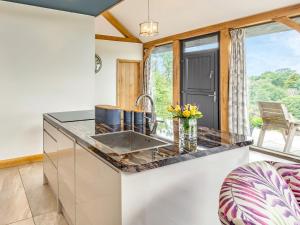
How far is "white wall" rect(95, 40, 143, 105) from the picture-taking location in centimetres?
643

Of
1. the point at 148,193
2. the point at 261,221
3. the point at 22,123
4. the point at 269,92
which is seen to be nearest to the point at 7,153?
the point at 22,123

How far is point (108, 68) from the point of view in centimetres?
656

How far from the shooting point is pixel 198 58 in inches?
215

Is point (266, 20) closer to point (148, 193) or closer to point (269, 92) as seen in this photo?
point (269, 92)

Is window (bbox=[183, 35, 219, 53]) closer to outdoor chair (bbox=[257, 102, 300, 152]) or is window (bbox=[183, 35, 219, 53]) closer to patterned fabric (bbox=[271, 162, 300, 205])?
outdoor chair (bbox=[257, 102, 300, 152])

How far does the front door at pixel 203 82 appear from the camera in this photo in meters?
5.07

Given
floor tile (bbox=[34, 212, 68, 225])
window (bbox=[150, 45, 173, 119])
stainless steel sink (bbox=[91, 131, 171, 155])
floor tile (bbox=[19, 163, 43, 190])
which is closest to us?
stainless steel sink (bbox=[91, 131, 171, 155])

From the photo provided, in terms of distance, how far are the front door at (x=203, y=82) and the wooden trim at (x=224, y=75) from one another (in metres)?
0.16

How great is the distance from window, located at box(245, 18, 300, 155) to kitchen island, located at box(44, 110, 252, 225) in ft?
9.38

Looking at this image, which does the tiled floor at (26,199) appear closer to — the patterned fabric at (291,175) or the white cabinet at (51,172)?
the white cabinet at (51,172)

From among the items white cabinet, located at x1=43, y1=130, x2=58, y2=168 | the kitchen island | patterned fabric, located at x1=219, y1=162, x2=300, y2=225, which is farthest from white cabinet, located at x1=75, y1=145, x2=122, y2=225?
white cabinet, located at x1=43, y1=130, x2=58, y2=168

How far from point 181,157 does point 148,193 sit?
0.26 m

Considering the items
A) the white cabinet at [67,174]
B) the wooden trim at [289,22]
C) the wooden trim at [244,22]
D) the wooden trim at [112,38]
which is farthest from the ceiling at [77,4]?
the wooden trim at [289,22]

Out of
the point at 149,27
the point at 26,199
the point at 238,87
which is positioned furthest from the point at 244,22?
the point at 26,199
